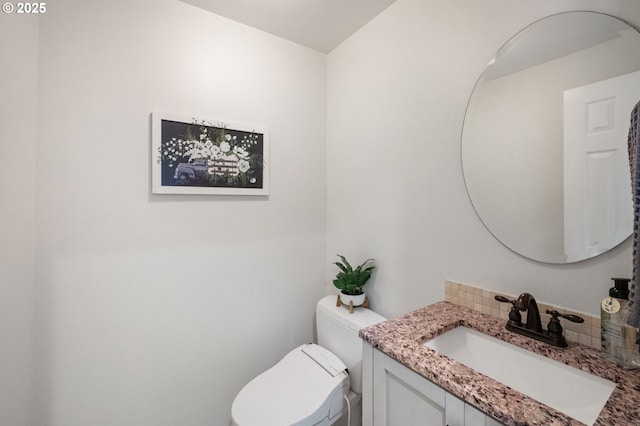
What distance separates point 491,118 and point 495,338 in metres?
0.82

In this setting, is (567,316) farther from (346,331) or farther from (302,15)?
(302,15)

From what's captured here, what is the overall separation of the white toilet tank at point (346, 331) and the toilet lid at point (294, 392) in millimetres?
53

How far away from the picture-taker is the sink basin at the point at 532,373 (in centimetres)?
71

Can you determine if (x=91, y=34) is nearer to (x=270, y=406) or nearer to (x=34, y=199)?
(x=34, y=199)

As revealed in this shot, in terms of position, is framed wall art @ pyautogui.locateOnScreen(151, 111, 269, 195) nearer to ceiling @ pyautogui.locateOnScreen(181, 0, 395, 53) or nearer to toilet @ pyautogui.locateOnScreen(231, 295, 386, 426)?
ceiling @ pyautogui.locateOnScreen(181, 0, 395, 53)

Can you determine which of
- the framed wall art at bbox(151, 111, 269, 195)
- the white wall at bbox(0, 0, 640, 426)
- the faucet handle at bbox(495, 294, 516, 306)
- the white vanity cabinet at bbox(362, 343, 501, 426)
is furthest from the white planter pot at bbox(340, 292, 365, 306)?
the framed wall art at bbox(151, 111, 269, 195)

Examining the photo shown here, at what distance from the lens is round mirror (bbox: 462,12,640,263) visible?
0.78 meters

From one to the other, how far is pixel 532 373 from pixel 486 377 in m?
0.28

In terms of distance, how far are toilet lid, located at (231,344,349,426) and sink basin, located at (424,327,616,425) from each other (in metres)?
0.59

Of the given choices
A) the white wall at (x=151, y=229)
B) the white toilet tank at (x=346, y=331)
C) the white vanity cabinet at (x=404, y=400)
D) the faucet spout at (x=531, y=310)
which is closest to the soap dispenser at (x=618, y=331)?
the faucet spout at (x=531, y=310)

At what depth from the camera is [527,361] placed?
2.79 feet

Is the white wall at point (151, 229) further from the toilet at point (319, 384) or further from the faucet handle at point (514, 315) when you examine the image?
the faucet handle at point (514, 315)

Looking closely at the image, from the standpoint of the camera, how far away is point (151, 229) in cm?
137

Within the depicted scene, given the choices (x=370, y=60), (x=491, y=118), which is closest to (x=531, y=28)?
(x=491, y=118)
